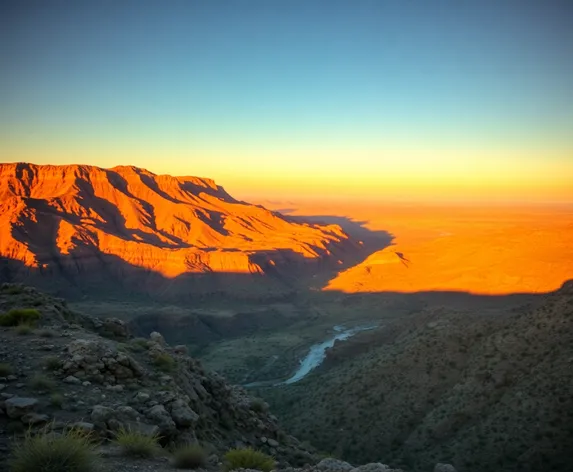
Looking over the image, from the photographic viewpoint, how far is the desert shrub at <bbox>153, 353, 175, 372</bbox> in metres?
13.9

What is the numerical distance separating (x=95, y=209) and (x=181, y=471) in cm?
13522

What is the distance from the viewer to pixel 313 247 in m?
149

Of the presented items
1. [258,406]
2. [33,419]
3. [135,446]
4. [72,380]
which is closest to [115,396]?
[72,380]

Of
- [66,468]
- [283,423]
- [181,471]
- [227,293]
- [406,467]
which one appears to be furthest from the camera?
[227,293]

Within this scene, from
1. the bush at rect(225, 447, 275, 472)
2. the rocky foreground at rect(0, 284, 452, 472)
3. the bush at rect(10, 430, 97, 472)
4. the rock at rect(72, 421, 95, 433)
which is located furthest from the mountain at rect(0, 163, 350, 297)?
the bush at rect(10, 430, 97, 472)

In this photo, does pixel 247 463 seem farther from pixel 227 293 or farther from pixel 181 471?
pixel 227 293

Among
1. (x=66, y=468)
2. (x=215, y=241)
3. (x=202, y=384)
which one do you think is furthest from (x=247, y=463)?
(x=215, y=241)

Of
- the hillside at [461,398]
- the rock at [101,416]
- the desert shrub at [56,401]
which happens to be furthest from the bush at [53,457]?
the hillside at [461,398]

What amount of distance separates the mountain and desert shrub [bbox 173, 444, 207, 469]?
100 m

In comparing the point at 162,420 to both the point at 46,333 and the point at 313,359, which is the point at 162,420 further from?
the point at 313,359

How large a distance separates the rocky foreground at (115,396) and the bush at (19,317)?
0.29 m

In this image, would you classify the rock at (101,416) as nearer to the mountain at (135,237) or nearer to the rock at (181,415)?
the rock at (181,415)

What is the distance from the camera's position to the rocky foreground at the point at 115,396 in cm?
914

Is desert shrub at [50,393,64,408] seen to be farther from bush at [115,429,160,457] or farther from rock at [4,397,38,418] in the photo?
bush at [115,429,160,457]
